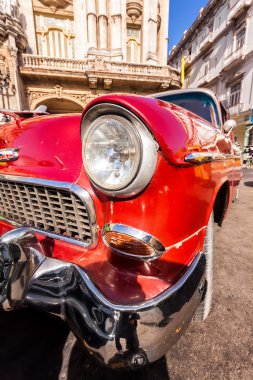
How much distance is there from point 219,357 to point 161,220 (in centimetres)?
91

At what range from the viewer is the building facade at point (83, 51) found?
9797mm

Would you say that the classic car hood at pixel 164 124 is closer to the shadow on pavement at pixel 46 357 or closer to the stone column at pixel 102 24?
the shadow on pavement at pixel 46 357

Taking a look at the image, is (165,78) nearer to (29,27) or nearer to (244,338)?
(29,27)

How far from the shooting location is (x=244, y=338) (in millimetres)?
1143

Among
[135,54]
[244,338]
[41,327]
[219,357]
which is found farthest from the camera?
[135,54]

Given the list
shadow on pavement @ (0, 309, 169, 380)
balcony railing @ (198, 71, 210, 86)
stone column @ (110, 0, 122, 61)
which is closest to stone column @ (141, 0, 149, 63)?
stone column @ (110, 0, 122, 61)

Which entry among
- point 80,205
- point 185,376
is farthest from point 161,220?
point 185,376

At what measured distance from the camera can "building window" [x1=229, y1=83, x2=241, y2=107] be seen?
56.1 feet

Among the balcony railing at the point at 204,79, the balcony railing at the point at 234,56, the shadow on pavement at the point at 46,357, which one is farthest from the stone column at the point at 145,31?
the shadow on pavement at the point at 46,357

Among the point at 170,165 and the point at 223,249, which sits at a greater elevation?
the point at 170,165

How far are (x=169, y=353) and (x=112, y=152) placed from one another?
3.83 ft

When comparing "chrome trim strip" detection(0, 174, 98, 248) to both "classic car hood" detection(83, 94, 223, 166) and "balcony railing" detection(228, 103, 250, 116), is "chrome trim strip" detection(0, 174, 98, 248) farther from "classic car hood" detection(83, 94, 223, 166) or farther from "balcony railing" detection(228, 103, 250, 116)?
"balcony railing" detection(228, 103, 250, 116)

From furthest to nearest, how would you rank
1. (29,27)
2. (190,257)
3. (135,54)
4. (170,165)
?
1. (135,54)
2. (29,27)
3. (190,257)
4. (170,165)

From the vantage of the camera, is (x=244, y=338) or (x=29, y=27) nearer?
(x=244, y=338)
